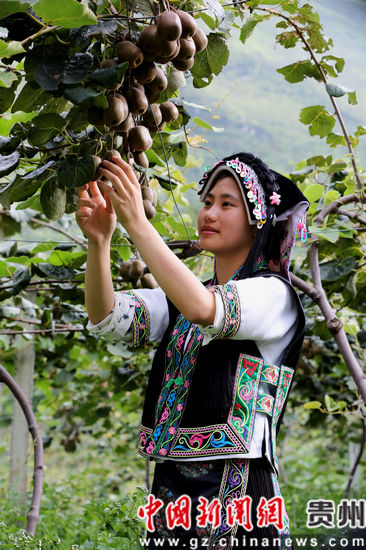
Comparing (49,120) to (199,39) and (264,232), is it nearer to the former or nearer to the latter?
(199,39)

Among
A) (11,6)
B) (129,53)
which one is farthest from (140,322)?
(11,6)

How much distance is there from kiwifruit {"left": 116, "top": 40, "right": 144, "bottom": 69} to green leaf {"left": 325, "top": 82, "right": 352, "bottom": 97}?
852 millimetres

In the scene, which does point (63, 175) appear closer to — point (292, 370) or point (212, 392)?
point (212, 392)

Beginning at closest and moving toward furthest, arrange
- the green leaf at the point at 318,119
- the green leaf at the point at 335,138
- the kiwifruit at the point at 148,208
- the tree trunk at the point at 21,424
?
1. the kiwifruit at the point at 148,208
2. the green leaf at the point at 318,119
3. the green leaf at the point at 335,138
4. the tree trunk at the point at 21,424

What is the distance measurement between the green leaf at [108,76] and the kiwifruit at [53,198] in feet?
0.96

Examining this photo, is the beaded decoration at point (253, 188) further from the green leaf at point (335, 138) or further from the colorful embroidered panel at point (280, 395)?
the green leaf at point (335, 138)

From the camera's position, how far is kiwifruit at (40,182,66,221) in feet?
4.00

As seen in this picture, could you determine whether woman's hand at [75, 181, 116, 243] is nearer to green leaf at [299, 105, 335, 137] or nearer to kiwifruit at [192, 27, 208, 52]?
kiwifruit at [192, 27, 208, 52]

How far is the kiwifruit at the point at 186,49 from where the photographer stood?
1.10 m

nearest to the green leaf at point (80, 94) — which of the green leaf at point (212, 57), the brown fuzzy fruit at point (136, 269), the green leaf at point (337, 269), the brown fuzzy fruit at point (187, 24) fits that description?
the brown fuzzy fruit at point (187, 24)

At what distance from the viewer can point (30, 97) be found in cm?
113

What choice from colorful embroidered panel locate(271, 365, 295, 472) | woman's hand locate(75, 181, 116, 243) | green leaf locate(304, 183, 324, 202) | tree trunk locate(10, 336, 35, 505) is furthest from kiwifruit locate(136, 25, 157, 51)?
tree trunk locate(10, 336, 35, 505)

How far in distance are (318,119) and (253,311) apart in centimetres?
99

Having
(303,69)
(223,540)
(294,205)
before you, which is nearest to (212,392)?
(223,540)
